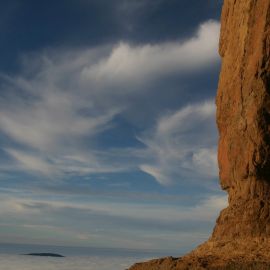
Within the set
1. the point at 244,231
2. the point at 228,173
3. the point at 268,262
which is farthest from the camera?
the point at 228,173

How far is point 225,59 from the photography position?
1213 inches

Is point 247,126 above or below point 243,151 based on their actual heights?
above

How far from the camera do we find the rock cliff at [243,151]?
24.0m

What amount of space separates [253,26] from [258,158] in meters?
7.04

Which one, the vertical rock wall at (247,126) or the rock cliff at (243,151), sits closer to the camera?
the rock cliff at (243,151)

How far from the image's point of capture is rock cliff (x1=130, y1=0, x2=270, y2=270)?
2403 cm

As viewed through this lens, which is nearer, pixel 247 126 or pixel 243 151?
pixel 247 126

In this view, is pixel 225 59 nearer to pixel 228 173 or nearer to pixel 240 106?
pixel 240 106

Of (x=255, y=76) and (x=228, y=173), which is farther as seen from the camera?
(x=228, y=173)

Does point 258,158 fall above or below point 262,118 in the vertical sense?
below

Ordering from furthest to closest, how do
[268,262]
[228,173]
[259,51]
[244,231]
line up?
[228,173], [259,51], [244,231], [268,262]

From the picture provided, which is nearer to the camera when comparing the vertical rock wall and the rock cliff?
the rock cliff

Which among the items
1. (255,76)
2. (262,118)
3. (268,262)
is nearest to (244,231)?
(268,262)

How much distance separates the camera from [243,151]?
27.4 metres
